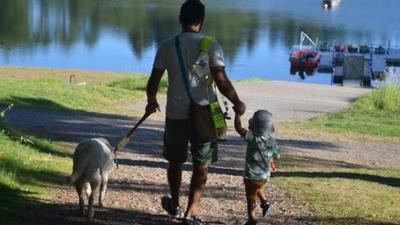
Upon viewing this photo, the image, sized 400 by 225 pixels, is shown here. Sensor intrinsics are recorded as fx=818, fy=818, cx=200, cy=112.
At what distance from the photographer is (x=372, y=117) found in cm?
2036

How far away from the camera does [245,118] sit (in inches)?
782

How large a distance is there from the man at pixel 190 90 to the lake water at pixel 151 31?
1396 inches

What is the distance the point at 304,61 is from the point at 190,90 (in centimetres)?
4208

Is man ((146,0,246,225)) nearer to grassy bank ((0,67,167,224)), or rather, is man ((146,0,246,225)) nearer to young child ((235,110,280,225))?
young child ((235,110,280,225))

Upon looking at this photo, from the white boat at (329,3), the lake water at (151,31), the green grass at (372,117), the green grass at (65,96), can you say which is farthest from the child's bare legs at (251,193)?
the white boat at (329,3)

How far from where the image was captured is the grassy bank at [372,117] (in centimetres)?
1759

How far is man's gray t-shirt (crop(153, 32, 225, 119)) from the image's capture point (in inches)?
227

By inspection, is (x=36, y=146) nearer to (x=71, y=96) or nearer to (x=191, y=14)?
(x=191, y=14)

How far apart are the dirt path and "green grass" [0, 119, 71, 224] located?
18cm

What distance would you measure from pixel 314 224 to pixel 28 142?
446 centimetres

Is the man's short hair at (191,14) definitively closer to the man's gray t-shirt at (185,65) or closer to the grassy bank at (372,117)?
the man's gray t-shirt at (185,65)

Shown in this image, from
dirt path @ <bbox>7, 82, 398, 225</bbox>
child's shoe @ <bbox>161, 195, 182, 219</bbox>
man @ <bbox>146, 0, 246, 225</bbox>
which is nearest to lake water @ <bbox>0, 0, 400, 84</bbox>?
dirt path @ <bbox>7, 82, 398, 225</bbox>

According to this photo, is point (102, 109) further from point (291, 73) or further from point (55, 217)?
point (291, 73)

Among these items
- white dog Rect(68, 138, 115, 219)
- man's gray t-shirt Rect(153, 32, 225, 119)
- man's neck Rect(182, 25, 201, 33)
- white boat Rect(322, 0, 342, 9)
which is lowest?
white boat Rect(322, 0, 342, 9)
